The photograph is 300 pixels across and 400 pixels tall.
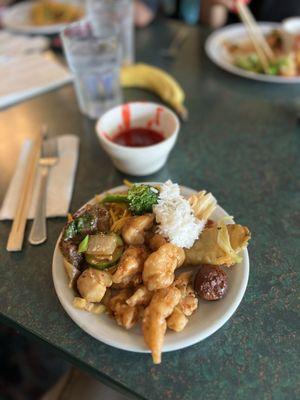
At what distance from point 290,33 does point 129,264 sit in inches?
51.8

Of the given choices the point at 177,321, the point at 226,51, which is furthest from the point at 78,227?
the point at 226,51

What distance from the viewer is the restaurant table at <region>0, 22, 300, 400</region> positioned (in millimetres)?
654

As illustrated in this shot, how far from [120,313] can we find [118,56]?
0.93 m

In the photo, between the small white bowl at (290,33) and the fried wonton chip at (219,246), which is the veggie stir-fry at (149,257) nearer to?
the fried wonton chip at (219,246)

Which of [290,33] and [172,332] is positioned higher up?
[290,33]

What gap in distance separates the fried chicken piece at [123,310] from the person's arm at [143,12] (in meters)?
1.57

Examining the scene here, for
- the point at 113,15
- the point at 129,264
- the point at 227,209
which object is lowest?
the point at 227,209

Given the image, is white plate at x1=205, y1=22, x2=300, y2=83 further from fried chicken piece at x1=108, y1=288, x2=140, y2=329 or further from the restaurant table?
fried chicken piece at x1=108, y1=288, x2=140, y2=329

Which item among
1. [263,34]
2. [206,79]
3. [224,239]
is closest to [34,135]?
[206,79]

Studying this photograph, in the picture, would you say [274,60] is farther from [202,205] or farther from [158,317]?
[158,317]

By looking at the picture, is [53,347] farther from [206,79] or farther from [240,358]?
[206,79]

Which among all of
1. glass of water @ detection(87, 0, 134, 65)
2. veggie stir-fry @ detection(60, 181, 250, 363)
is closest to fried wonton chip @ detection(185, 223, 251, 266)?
veggie stir-fry @ detection(60, 181, 250, 363)

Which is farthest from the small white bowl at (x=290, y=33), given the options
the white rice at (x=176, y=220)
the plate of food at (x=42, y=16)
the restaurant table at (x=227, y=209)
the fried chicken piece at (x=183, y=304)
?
the fried chicken piece at (x=183, y=304)

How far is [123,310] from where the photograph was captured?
0.67 meters
